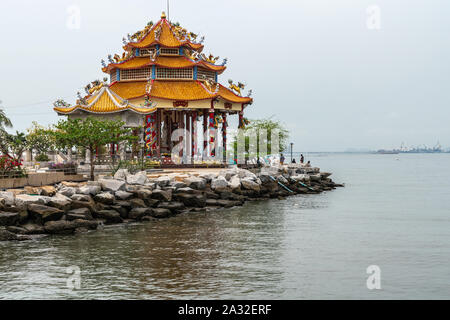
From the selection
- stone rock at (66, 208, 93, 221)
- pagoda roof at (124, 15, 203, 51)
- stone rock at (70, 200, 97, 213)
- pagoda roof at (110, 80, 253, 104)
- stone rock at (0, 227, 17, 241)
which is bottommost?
stone rock at (0, 227, 17, 241)

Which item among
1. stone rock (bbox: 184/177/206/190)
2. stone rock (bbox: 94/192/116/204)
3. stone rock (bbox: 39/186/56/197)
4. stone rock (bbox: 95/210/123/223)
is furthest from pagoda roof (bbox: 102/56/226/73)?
stone rock (bbox: 95/210/123/223)

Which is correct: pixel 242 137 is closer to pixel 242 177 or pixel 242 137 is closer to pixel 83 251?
pixel 242 177

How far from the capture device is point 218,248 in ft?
68.8

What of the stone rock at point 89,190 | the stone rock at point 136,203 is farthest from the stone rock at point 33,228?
the stone rock at point 136,203

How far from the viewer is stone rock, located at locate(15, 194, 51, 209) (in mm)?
23031

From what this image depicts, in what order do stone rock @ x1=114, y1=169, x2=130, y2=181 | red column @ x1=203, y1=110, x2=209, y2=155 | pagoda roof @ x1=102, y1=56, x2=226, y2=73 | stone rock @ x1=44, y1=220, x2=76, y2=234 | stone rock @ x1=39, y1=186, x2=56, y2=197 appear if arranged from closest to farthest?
stone rock @ x1=44, y1=220, x2=76, y2=234 < stone rock @ x1=39, y1=186, x2=56, y2=197 < stone rock @ x1=114, y1=169, x2=130, y2=181 < red column @ x1=203, y1=110, x2=209, y2=155 < pagoda roof @ x1=102, y1=56, x2=226, y2=73

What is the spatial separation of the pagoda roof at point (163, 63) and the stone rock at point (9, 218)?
87.6 feet

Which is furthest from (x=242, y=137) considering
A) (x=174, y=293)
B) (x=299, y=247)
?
(x=174, y=293)

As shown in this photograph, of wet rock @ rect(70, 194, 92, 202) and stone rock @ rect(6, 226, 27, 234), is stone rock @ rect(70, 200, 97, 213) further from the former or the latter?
stone rock @ rect(6, 226, 27, 234)

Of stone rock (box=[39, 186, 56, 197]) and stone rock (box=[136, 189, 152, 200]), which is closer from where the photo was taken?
stone rock (box=[39, 186, 56, 197])

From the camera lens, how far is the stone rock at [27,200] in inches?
907

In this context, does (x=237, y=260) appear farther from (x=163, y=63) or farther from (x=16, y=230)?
(x=163, y=63)

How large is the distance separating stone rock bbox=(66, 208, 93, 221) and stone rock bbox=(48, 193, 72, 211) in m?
0.32

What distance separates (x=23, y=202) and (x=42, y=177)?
18.5 ft
